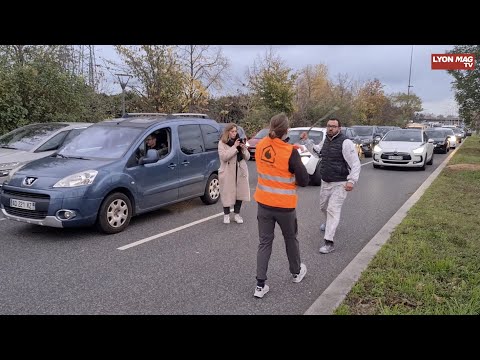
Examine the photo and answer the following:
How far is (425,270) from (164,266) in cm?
310

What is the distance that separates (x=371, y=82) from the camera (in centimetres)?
5206

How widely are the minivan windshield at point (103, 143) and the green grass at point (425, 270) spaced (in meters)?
4.29

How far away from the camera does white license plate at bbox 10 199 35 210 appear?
18.6 feet

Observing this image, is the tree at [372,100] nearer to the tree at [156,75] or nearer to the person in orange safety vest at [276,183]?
the tree at [156,75]

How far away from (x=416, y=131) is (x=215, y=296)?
49.9ft

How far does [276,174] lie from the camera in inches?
156

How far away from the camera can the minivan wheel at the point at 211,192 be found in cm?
827

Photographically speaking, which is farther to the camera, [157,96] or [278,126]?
[157,96]

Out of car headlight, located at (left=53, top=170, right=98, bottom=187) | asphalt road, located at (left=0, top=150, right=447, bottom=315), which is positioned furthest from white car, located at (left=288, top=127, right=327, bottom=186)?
car headlight, located at (left=53, top=170, right=98, bottom=187)

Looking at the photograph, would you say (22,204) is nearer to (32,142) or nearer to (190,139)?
(190,139)

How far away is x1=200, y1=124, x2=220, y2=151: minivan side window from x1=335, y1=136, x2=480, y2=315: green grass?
3.98m

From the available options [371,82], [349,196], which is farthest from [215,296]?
[371,82]
